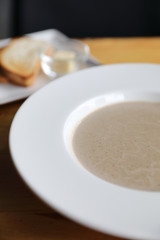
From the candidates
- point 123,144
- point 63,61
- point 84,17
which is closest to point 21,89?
point 63,61

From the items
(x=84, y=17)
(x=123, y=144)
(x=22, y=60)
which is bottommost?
(x=84, y=17)

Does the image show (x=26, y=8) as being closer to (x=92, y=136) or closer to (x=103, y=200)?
(x=92, y=136)

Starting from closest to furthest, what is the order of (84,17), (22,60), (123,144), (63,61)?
(123,144) → (63,61) → (22,60) → (84,17)

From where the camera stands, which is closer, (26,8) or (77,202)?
(77,202)

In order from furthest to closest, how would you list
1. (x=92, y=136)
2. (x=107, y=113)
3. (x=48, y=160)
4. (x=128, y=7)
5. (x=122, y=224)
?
1. (x=128, y=7)
2. (x=107, y=113)
3. (x=92, y=136)
4. (x=48, y=160)
5. (x=122, y=224)

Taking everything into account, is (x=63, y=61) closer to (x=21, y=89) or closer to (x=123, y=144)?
(x=21, y=89)

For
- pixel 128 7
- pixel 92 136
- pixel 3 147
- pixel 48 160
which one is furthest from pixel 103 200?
pixel 128 7

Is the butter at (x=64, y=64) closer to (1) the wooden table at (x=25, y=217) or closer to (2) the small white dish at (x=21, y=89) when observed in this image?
(2) the small white dish at (x=21, y=89)
